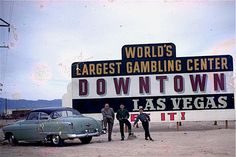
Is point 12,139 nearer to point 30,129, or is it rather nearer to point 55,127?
point 30,129

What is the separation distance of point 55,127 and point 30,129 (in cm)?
145

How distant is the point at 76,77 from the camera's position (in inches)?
1057

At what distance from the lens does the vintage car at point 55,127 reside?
1648 centimetres

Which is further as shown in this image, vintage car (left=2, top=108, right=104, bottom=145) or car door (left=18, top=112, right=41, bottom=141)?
car door (left=18, top=112, right=41, bottom=141)

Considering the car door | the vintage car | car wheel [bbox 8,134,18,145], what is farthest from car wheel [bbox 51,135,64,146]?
car wheel [bbox 8,134,18,145]

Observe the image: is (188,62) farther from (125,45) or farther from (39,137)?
(39,137)

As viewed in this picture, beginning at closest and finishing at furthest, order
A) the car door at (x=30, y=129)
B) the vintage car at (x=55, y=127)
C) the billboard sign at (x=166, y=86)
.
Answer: the vintage car at (x=55, y=127) < the car door at (x=30, y=129) < the billboard sign at (x=166, y=86)

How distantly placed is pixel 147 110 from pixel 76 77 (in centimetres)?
483

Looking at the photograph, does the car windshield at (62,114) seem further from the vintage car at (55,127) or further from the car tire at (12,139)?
the car tire at (12,139)

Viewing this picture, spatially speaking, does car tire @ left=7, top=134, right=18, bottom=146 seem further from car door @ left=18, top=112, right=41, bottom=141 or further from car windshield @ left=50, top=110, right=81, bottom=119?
car windshield @ left=50, top=110, right=81, bottom=119

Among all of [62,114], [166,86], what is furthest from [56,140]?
[166,86]

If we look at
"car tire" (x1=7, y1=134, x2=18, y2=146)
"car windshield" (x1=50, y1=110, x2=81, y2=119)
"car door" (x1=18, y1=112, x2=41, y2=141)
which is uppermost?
"car windshield" (x1=50, y1=110, x2=81, y2=119)

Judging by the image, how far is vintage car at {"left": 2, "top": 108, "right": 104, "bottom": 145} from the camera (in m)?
16.5

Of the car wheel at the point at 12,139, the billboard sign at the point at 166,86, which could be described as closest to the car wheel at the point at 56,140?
the car wheel at the point at 12,139
